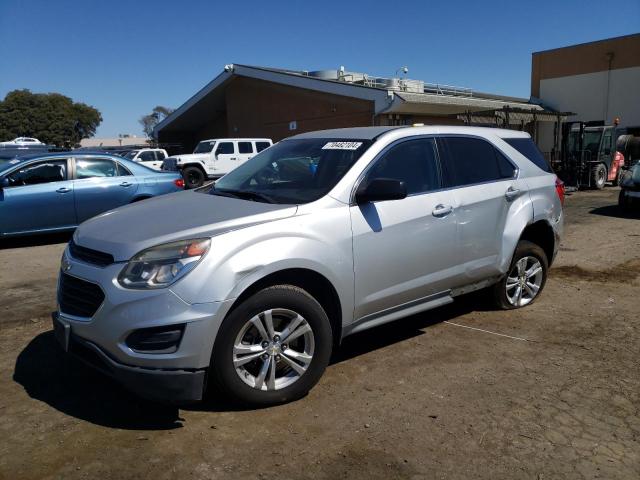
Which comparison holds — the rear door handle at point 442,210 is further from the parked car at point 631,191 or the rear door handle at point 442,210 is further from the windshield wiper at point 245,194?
the parked car at point 631,191

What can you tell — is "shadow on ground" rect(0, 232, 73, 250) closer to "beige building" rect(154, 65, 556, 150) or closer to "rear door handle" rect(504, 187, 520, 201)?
"rear door handle" rect(504, 187, 520, 201)

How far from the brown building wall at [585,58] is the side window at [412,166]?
29392mm

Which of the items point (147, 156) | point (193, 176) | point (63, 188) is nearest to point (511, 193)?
point (63, 188)

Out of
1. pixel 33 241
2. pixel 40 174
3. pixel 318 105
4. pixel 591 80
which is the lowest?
pixel 33 241

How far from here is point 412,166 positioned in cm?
418

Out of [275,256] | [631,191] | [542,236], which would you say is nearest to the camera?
[275,256]

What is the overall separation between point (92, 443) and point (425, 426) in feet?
6.31

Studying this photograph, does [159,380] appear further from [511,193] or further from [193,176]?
[193,176]

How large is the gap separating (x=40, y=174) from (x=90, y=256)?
6426mm

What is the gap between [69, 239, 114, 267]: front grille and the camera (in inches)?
123

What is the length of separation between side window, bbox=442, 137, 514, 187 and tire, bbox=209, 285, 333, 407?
5.88 feet

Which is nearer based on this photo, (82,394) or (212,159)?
(82,394)

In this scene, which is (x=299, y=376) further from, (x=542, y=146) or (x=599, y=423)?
(x=542, y=146)

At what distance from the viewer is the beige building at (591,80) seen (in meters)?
28.0
